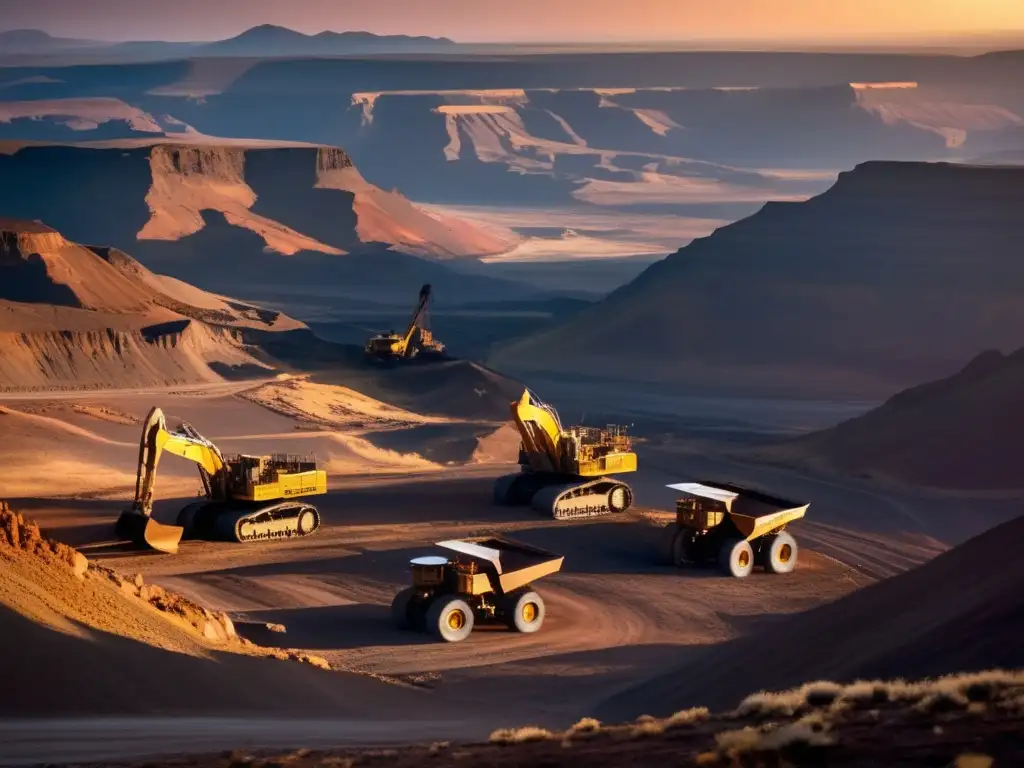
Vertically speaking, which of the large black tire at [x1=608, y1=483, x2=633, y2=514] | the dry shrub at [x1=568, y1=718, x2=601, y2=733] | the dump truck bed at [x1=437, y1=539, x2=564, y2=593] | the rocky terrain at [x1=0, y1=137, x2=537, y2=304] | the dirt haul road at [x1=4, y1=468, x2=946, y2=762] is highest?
the rocky terrain at [x1=0, y1=137, x2=537, y2=304]

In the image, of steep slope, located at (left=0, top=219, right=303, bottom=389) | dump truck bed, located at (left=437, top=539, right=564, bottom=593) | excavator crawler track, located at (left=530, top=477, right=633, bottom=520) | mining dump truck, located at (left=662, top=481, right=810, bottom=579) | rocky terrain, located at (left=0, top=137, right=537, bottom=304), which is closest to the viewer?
dump truck bed, located at (left=437, top=539, right=564, bottom=593)

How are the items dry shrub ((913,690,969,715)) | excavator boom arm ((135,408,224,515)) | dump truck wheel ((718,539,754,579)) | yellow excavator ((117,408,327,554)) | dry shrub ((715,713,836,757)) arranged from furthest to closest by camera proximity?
yellow excavator ((117,408,327,554)) < dump truck wheel ((718,539,754,579)) < excavator boom arm ((135,408,224,515)) < dry shrub ((913,690,969,715)) < dry shrub ((715,713,836,757))

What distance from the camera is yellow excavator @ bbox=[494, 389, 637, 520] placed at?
4009 cm

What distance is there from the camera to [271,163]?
131875mm

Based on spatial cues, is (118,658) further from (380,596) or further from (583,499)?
(583,499)

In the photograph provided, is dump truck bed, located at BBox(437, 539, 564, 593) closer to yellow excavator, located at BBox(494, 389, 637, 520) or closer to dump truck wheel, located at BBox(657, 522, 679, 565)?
dump truck wheel, located at BBox(657, 522, 679, 565)

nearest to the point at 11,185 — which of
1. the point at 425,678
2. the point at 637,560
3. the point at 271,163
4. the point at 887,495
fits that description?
the point at 271,163

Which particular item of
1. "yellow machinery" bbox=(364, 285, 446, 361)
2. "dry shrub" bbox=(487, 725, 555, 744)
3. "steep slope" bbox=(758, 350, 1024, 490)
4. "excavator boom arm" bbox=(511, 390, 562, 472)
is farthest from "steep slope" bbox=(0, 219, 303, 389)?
"dry shrub" bbox=(487, 725, 555, 744)

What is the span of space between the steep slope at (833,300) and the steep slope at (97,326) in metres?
16.1

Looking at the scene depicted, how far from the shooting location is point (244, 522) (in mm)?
36594

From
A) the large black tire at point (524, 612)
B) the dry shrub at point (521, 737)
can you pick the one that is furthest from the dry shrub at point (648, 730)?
the large black tire at point (524, 612)

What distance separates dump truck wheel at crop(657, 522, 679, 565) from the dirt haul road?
48 centimetres

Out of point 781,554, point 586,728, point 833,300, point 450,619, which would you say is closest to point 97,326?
point 833,300

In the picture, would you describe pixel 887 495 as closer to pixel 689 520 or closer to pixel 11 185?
pixel 689 520
